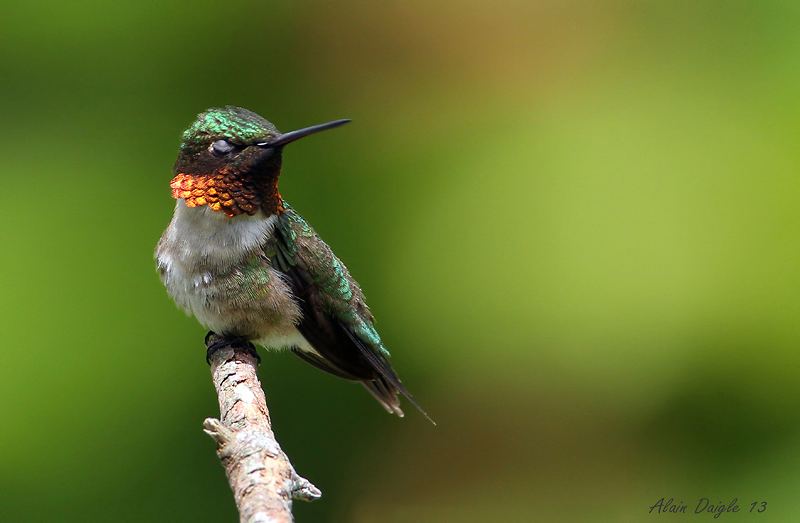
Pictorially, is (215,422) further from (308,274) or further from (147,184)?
(147,184)

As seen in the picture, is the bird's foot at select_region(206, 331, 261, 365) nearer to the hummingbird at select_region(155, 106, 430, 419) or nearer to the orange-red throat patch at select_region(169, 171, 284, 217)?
the hummingbird at select_region(155, 106, 430, 419)

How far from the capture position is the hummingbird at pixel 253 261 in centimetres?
157

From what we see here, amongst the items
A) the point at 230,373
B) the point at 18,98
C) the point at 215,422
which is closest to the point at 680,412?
the point at 230,373

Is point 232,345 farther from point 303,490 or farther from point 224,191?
point 303,490

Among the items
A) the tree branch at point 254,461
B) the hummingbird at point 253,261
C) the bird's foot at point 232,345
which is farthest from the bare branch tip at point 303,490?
the bird's foot at point 232,345

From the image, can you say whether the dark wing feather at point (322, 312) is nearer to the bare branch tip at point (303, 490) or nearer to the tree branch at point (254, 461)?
the tree branch at point (254, 461)

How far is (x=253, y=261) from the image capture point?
1.70 meters

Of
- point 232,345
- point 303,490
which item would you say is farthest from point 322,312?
point 303,490

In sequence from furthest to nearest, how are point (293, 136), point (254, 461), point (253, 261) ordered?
point (253, 261) → point (293, 136) → point (254, 461)

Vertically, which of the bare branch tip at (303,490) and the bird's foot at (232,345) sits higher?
the bird's foot at (232,345)

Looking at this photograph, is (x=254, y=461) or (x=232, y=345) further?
(x=232, y=345)

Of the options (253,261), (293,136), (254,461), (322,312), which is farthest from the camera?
(322,312)

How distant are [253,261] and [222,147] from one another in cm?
29

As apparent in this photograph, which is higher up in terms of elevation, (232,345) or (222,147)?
(222,147)
